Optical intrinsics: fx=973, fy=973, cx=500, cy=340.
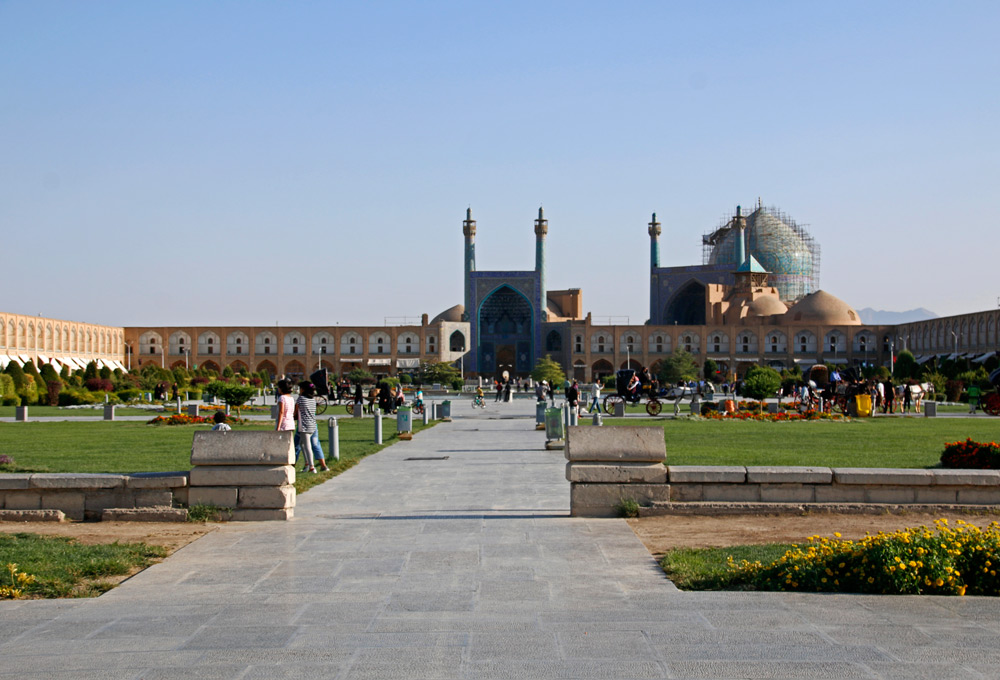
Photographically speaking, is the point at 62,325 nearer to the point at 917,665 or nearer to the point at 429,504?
the point at 429,504

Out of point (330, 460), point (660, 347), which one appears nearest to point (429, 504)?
point (330, 460)

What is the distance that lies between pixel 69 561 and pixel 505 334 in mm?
67571

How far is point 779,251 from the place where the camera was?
2953 inches

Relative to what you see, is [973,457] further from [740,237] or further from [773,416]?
[740,237]

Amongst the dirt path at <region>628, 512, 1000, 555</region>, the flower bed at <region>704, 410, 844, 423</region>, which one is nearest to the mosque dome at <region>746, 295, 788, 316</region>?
the flower bed at <region>704, 410, 844, 423</region>

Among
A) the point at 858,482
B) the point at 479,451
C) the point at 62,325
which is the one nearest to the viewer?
the point at 858,482

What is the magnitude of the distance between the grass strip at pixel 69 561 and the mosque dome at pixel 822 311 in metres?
65.9

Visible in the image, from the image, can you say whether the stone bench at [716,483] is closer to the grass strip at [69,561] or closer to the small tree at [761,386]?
the grass strip at [69,561]

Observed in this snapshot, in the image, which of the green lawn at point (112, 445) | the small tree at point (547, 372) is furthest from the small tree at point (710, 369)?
the green lawn at point (112, 445)

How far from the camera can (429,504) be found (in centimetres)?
856

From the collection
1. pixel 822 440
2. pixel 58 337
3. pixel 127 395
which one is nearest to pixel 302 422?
pixel 822 440

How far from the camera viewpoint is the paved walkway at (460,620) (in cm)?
386

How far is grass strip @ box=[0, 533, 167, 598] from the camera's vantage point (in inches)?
207

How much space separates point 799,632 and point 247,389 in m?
22.0
